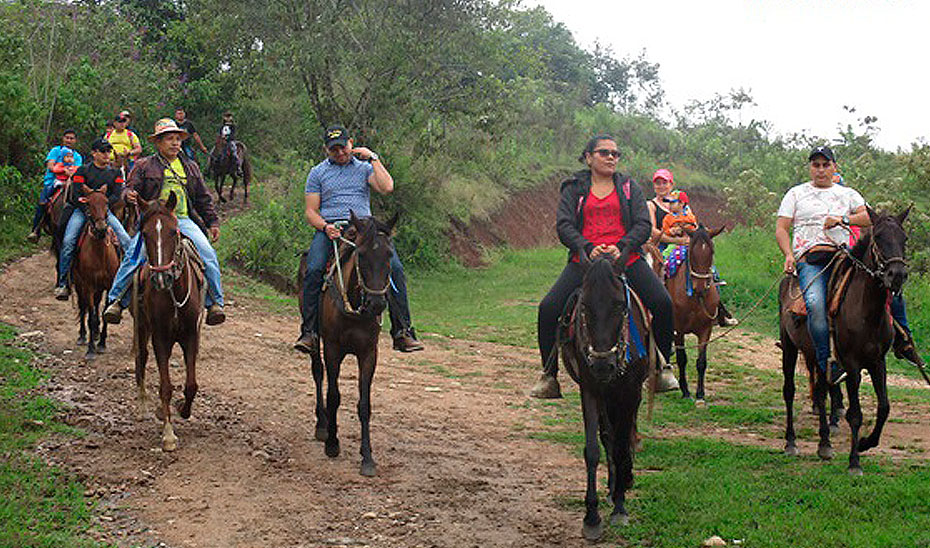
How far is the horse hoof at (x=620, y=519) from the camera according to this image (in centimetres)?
719

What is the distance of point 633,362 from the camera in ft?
24.1

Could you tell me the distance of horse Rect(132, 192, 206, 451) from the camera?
29.2 feet

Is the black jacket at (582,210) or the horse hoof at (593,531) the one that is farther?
the black jacket at (582,210)

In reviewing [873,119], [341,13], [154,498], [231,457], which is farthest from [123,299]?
[873,119]

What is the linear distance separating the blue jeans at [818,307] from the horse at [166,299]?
18.4ft

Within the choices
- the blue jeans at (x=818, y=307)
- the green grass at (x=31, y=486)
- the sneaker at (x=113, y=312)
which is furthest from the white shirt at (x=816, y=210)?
the green grass at (x=31, y=486)

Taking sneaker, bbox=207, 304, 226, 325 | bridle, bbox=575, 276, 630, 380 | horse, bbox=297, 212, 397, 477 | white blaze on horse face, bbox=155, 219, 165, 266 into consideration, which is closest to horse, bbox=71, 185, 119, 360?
sneaker, bbox=207, 304, 226, 325

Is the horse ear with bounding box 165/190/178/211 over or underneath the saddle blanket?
over

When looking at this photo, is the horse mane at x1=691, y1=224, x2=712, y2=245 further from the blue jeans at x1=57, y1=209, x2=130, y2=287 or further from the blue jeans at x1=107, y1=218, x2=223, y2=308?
the blue jeans at x1=57, y1=209, x2=130, y2=287

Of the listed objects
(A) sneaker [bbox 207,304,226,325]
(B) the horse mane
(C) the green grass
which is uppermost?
(B) the horse mane

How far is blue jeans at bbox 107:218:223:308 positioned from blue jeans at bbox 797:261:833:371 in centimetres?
549

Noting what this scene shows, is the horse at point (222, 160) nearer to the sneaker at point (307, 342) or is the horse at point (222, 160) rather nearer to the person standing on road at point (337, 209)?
the person standing on road at point (337, 209)

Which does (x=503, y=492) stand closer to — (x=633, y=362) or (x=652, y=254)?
(x=633, y=362)

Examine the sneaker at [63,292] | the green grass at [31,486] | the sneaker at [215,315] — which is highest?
the sneaker at [215,315]
